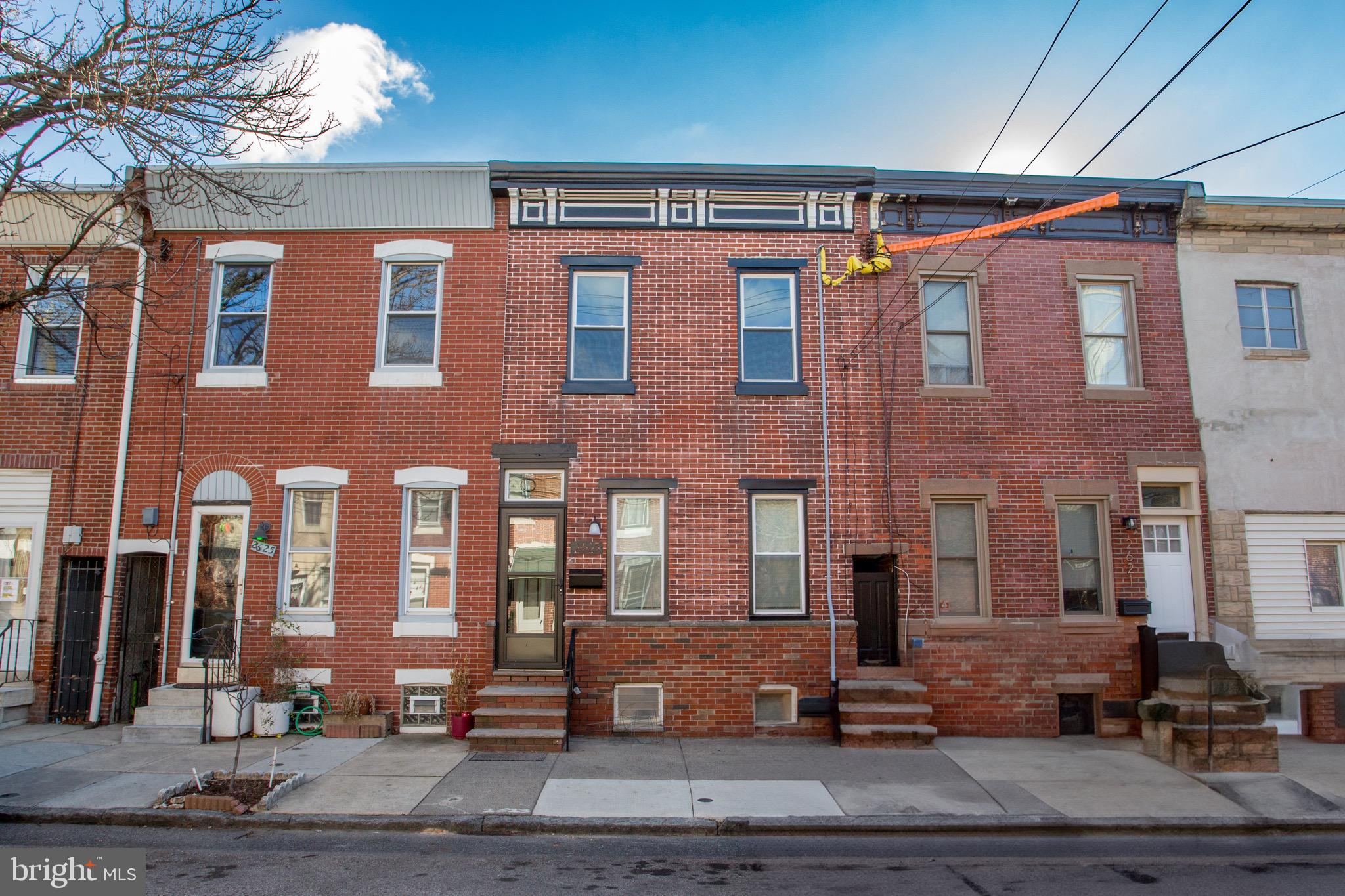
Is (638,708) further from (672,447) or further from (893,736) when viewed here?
(672,447)

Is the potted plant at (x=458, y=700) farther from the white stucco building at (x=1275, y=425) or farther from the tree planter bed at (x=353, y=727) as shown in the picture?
the white stucco building at (x=1275, y=425)

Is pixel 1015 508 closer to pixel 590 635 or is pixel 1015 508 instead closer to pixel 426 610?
pixel 590 635

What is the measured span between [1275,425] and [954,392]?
466 cm

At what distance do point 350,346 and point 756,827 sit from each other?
8060 mm

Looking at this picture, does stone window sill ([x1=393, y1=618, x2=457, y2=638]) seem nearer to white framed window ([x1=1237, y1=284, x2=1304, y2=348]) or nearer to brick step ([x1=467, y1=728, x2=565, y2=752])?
brick step ([x1=467, y1=728, x2=565, y2=752])

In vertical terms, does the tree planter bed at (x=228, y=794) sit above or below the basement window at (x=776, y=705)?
below

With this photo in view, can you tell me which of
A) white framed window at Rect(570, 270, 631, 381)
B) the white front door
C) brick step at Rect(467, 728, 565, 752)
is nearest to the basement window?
brick step at Rect(467, 728, 565, 752)

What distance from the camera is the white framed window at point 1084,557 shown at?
11.0 meters

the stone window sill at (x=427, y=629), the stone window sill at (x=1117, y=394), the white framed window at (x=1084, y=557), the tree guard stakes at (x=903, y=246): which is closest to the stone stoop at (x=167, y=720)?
the stone window sill at (x=427, y=629)

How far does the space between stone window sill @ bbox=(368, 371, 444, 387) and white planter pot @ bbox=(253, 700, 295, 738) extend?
427cm

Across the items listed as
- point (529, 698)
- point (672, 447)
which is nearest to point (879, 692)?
point (672, 447)

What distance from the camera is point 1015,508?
433 inches

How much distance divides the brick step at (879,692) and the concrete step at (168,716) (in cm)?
791

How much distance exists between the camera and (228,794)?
7578 millimetres
